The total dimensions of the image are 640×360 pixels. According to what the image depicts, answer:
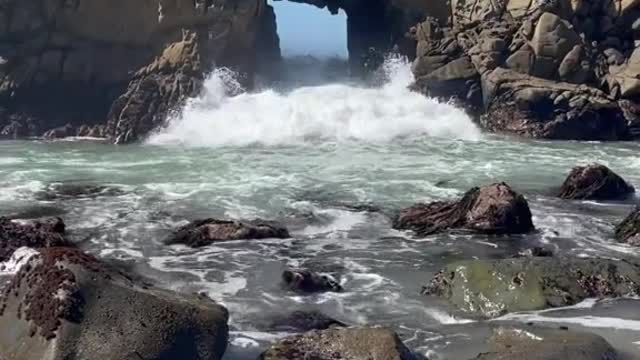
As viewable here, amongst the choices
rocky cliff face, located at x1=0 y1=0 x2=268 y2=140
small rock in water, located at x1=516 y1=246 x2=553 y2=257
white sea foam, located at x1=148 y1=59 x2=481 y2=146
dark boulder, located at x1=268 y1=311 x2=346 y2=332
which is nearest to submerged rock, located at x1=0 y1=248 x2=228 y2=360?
dark boulder, located at x1=268 y1=311 x2=346 y2=332

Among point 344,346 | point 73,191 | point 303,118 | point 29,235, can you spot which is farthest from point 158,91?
point 344,346

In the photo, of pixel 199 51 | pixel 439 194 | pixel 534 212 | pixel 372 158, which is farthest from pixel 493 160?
pixel 199 51

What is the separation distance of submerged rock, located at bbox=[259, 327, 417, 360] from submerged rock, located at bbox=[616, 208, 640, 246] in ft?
23.4

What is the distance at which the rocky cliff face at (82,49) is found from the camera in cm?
3089

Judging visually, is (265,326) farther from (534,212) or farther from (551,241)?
(534,212)

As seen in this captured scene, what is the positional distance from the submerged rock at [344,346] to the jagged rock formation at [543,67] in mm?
21106

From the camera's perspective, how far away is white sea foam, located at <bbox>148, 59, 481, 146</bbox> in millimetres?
30094

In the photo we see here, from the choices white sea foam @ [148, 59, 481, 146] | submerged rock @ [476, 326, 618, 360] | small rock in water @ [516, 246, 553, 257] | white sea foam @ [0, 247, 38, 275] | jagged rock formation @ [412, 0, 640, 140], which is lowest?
submerged rock @ [476, 326, 618, 360]

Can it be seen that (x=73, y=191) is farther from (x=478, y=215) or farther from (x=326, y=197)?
(x=478, y=215)

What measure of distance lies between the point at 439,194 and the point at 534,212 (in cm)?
265

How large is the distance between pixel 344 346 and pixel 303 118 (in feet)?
73.9

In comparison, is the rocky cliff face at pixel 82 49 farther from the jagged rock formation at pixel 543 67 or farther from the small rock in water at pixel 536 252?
the small rock in water at pixel 536 252

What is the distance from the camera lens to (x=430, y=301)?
39.1ft

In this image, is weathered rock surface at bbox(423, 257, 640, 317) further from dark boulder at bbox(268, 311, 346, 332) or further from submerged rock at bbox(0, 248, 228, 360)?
submerged rock at bbox(0, 248, 228, 360)
